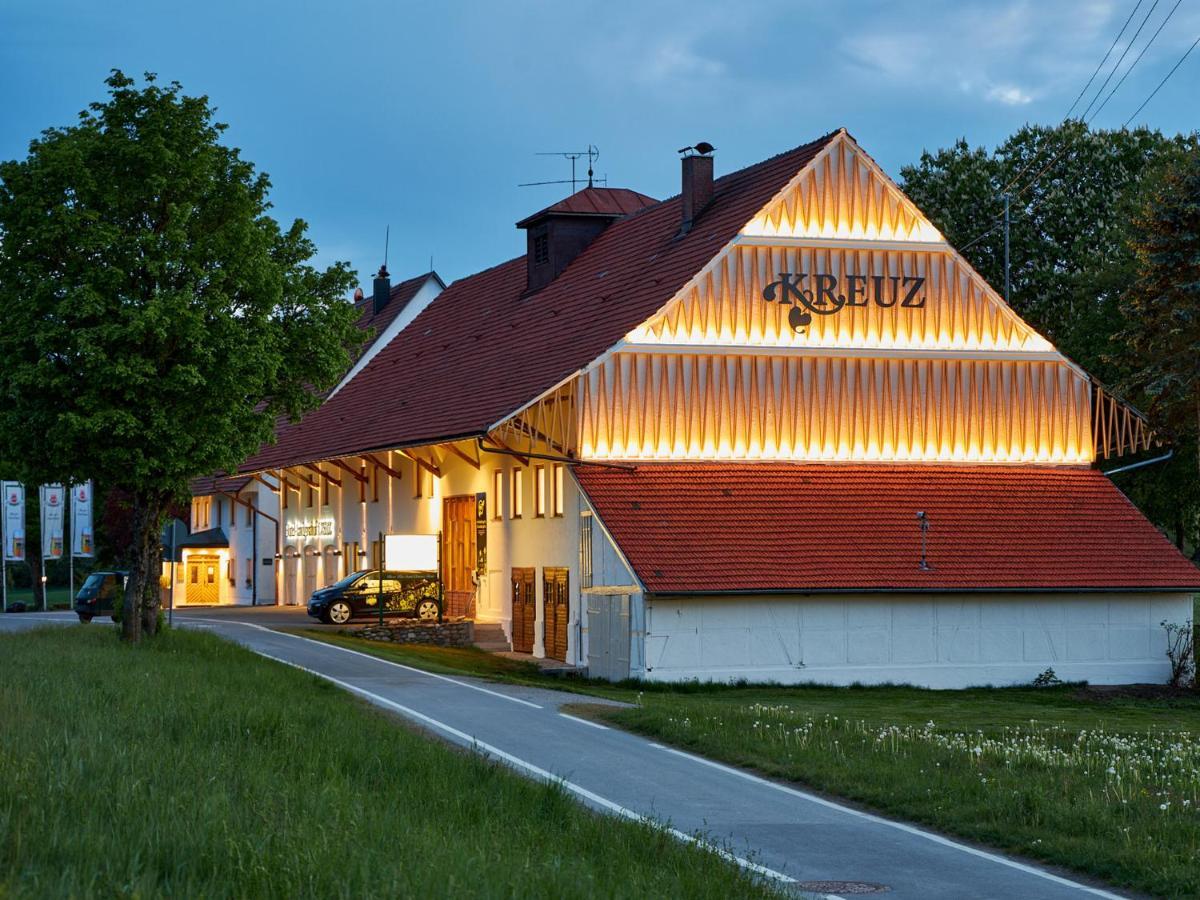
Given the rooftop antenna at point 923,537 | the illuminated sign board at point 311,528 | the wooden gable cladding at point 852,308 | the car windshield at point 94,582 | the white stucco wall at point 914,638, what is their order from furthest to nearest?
the illuminated sign board at point 311,528 → the car windshield at point 94,582 → the wooden gable cladding at point 852,308 → the rooftop antenna at point 923,537 → the white stucco wall at point 914,638

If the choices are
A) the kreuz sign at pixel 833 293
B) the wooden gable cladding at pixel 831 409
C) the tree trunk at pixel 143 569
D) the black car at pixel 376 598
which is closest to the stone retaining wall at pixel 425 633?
the black car at pixel 376 598

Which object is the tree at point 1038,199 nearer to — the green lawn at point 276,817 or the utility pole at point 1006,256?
the utility pole at point 1006,256

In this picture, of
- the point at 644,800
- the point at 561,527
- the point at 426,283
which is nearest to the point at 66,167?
the point at 561,527

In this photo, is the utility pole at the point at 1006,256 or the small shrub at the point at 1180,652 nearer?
the small shrub at the point at 1180,652

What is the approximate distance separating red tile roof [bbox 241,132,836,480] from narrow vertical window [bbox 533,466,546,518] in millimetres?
1904

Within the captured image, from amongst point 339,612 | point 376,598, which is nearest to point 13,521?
point 339,612

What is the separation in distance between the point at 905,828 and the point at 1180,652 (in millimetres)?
25774

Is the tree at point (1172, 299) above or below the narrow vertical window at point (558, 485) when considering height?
above

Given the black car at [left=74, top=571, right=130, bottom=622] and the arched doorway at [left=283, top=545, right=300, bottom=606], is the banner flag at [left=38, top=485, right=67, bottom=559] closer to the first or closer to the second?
the arched doorway at [left=283, top=545, right=300, bottom=606]

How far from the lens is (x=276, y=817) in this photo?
10414 millimetres

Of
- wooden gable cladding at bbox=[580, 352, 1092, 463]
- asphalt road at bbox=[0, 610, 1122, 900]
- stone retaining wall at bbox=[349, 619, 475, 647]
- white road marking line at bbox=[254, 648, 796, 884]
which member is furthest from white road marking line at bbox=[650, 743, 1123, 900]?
stone retaining wall at bbox=[349, 619, 475, 647]

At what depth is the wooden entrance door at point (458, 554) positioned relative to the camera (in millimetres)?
48094

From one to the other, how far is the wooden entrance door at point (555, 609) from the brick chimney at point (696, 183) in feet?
32.8

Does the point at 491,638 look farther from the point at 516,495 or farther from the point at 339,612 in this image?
the point at 339,612
